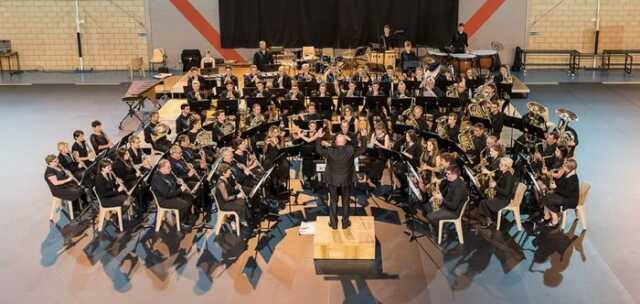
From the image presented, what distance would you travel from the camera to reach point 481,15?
22.1 meters

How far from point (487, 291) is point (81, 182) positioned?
625cm

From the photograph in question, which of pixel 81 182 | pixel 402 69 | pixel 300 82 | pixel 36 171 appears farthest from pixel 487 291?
pixel 402 69

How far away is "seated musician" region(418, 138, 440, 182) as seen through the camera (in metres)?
10.4

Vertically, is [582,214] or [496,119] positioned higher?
[496,119]

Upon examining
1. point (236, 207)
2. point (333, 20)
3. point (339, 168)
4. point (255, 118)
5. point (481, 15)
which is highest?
point (481, 15)

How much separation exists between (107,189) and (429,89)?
7.35 meters

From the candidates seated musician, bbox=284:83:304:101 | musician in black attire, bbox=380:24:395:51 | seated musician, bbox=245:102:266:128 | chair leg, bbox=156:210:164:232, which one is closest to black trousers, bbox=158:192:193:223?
chair leg, bbox=156:210:164:232

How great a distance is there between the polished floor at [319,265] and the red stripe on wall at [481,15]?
37.1ft

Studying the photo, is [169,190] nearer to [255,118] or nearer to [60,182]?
[60,182]

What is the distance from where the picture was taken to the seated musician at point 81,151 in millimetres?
11241

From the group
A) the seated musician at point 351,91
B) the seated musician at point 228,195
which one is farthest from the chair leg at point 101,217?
the seated musician at point 351,91

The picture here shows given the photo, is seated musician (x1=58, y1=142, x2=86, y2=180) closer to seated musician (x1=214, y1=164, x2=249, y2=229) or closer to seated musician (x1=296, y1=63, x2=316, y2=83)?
seated musician (x1=214, y1=164, x2=249, y2=229)

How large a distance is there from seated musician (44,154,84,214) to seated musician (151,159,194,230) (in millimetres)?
1436

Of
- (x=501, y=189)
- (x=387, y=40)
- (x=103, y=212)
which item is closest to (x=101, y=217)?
(x=103, y=212)
